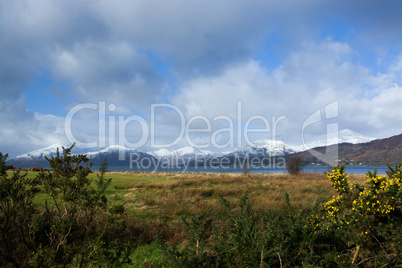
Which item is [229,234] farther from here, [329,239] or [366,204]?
[366,204]

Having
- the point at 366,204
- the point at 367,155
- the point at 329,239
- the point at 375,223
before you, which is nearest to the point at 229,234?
the point at 329,239

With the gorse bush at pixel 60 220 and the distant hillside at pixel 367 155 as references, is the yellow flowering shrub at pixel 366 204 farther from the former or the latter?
the distant hillside at pixel 367 155

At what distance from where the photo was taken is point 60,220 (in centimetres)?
279

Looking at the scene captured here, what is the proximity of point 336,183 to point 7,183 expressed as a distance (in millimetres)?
4707

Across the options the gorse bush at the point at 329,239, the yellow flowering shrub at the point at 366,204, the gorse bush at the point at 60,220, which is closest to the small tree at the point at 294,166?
the yellow flowering shrub at the point at 366,204

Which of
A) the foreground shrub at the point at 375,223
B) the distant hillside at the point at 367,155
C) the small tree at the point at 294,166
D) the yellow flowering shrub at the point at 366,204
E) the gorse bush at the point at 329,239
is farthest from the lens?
the distant hillside at the point at 367,155

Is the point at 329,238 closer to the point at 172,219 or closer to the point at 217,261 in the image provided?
the point at 217,261

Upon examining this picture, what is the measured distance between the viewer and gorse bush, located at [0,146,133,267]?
261 centimetres

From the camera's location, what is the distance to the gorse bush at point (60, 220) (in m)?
2.61

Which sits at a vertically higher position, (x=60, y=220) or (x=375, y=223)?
(x=60, y=220)

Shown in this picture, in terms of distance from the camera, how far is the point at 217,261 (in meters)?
2.76

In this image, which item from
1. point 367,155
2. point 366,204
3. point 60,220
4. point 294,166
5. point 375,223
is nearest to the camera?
point 60,220

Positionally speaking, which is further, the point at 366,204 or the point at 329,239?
the point at 329,239

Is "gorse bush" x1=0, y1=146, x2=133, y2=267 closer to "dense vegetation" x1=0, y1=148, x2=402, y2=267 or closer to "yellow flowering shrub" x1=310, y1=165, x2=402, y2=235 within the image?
"dense vegetation" x1=0, y1=148, x2=402, y2=267
